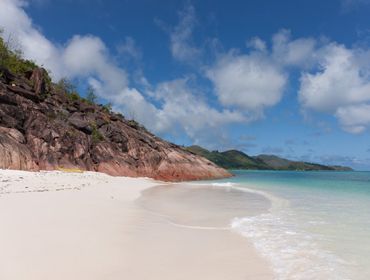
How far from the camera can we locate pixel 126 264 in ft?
20.8

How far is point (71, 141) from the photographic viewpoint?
47.3m

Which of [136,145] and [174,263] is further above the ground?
[136,145]

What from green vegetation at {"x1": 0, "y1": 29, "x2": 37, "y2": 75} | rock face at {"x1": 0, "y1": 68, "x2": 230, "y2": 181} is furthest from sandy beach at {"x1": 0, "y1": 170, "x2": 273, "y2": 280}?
green vegetation at {"x1": 0, "y1": 29, "x2": 37, "y2": 75}

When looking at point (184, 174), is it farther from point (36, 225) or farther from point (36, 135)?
point (36, 225)

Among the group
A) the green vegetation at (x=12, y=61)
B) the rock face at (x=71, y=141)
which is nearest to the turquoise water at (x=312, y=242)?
the rock face at (x=71, y=141)

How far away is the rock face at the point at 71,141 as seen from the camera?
39062 millimetres

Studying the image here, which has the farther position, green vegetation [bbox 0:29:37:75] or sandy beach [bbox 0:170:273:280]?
green vegetation [bbox 0:29:37:75]

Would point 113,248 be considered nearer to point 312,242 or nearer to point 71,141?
point 312,242

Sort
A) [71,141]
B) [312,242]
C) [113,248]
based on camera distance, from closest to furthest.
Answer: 1. [113,248]
2. [312,242]
3. [71,141]

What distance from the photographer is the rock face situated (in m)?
39.1

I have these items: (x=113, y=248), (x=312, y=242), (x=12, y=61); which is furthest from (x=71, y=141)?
(x=312, y=242)

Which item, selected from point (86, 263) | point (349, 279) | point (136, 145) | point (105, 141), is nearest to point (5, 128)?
point (105, 141)

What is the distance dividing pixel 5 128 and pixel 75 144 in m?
11.4

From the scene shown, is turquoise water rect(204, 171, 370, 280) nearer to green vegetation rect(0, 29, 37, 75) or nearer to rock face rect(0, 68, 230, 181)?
rock face rect(0, 68, 230, 181)
